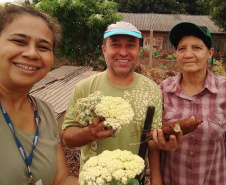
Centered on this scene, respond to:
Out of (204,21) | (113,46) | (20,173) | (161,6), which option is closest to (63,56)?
(113,46)

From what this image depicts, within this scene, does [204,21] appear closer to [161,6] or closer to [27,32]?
[161,6]

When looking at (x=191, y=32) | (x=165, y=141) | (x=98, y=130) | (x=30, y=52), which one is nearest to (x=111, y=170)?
(x=98, y=130)

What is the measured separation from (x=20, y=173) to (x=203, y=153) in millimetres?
1562

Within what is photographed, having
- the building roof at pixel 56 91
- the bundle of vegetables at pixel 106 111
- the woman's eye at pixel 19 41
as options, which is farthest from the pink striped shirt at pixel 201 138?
the building roof at pixel 56 91

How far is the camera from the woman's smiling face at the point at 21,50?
1264mm

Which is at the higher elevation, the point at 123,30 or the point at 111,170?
the point at 123,30

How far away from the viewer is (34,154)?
1.36 meters

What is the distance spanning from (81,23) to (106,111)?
9.47m

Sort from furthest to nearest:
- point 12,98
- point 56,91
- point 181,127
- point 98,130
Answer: point 56,91
point 181,127
point 98,130
point 12,98

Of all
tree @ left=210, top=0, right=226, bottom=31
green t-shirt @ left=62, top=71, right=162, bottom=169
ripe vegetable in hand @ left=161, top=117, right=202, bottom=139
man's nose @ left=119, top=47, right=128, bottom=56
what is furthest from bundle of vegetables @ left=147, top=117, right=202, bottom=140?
tree @ left=210, top=0, right=226, bottom=31

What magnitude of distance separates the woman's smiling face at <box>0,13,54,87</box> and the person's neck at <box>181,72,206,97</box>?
1.43 m

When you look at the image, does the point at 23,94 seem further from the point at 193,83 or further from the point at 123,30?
the point at 193,83

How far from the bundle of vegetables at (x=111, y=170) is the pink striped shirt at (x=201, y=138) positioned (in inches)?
29.2

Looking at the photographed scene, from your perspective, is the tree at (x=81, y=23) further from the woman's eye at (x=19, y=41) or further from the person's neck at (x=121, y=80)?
the woman's eye at (x=19, y=41)
